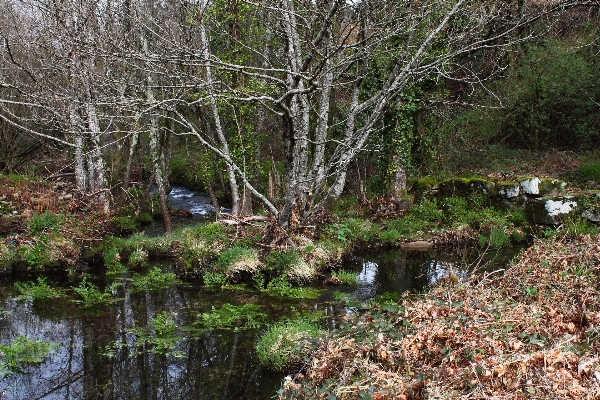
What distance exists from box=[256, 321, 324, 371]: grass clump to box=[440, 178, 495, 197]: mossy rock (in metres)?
9.53

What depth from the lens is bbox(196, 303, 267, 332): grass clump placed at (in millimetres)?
7719

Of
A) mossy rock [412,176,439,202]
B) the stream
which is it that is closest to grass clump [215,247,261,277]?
the stream

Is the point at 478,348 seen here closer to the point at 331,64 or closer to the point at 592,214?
the point at 331,64

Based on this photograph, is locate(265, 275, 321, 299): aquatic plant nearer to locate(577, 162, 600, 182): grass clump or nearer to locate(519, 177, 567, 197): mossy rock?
locate(519, 177, 567, 197): mossy rock

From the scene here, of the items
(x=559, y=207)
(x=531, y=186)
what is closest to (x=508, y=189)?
(x=531, y=186)

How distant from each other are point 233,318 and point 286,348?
1.98m

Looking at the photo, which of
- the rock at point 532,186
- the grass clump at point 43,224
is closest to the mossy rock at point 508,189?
the rock at point 532,186

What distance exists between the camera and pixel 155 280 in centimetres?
1008

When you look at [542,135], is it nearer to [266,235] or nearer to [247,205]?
[247,205]

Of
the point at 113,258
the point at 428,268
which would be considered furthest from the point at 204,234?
the point at 428,268

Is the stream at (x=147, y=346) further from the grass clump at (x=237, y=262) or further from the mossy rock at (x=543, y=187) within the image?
the mossy rock at (x=543, y=187)

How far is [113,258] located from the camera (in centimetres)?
Answer: 1128

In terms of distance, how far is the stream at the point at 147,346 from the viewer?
5902 millimetres

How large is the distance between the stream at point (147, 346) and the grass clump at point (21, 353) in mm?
112
